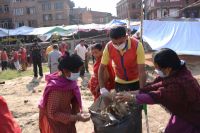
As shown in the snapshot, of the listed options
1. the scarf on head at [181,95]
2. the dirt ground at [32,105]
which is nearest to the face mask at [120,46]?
the scarf on head at [181,95]

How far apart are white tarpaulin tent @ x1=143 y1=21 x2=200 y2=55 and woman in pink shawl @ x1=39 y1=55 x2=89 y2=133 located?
12376 millimetres

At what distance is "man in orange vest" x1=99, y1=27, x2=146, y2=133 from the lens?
14.1 ft

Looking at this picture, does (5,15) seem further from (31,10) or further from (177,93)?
(177,93)

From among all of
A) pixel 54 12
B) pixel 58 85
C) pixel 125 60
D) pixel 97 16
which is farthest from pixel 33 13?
pixel 58 85

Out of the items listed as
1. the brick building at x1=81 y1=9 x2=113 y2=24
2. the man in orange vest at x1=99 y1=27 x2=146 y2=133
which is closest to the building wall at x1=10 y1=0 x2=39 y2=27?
the brick building at x1=81 y1=9 x2=113 y2=24

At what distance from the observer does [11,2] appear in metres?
59.4

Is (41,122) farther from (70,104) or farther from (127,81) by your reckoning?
(127,81)

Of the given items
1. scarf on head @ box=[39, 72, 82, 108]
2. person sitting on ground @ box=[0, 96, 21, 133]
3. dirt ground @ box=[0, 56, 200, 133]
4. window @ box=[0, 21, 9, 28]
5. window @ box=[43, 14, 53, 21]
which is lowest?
dirt ground @ box=[0, 56, 200, 133]

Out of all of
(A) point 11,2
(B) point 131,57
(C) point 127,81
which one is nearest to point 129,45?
(B) point 131,57

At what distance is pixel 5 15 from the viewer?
58.2 metres

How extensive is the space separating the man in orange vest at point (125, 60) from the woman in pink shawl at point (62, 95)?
1.06 meters

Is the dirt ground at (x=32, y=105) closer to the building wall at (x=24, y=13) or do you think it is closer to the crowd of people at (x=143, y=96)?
the crowd of people at (x=143, y=96)

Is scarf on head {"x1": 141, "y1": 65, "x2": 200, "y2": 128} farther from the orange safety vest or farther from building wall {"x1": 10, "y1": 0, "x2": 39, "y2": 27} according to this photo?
building wall {"x1": 10, "y1": 0, "x2": 39, "y2": 27}

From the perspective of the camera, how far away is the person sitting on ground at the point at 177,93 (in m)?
2.92
